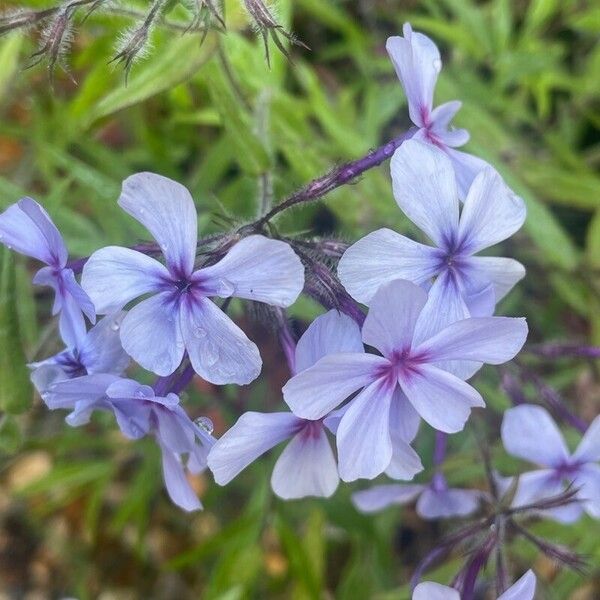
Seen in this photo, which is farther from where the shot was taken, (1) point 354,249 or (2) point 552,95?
Result: (2) point 552,95

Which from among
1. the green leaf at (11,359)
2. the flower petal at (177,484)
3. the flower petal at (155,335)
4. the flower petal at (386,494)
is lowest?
the flower petal at (386,494)

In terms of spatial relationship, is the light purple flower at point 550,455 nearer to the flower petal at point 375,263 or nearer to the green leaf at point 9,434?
the flower petal at point 375,263

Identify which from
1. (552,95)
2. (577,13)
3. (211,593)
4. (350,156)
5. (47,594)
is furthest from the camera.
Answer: (47,594)

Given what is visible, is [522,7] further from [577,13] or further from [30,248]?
[30,248]

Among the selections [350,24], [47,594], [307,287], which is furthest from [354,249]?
[47,594]

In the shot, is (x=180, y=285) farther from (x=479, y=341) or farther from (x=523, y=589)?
(x=523, y=589)

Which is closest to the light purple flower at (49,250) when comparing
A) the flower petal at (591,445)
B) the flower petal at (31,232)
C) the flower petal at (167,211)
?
the flower petal at (31,232)
